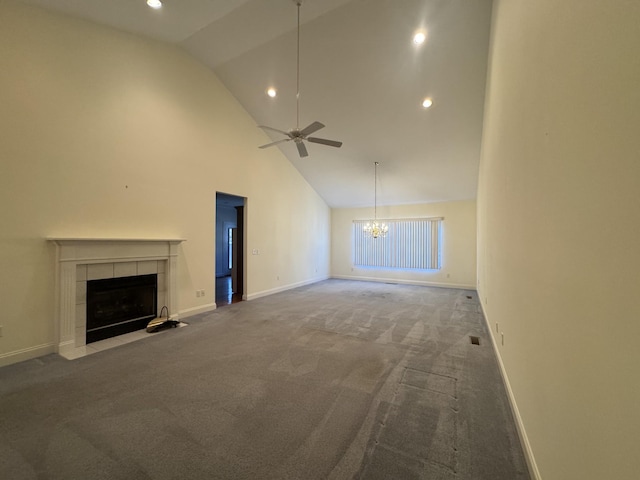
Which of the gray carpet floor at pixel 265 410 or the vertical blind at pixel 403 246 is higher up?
the vertical blind at pixel 403 246

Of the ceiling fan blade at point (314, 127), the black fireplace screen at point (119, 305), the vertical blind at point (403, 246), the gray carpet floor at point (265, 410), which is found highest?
the ceiling fan blade at point (314, 127)

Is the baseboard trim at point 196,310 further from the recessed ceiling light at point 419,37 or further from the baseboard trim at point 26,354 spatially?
the recessed ceiling light at point 419,37

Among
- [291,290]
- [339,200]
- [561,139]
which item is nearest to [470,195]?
[339,200]

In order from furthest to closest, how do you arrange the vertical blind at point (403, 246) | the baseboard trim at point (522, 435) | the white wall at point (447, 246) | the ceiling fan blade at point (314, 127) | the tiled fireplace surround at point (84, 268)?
the vertical blind at point (403, 246) → the white wall at point (447, 246) → the ceiling fan blade at point (314, 127) → the tiled fireplace surround at point (84, 268) → the baseboard trim at point (522, 435)

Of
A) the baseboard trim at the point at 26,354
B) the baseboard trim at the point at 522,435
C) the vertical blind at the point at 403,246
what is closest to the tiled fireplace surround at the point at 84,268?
the baseboard trim at the point at 26,354

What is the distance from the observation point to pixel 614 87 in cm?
76

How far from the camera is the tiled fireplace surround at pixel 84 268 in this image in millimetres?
3189

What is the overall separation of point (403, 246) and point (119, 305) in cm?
756

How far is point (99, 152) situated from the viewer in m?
3.55

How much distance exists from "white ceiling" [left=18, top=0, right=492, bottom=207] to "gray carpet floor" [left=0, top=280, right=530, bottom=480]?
396 cm

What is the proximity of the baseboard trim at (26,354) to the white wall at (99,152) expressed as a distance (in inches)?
0.4

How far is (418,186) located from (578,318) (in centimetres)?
676

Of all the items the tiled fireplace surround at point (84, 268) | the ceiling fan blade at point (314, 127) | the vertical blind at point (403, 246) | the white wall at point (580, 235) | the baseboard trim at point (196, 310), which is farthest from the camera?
the vertical blind at point (403, 246)

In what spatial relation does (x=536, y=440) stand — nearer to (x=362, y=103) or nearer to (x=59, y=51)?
(x=362, y=103)
